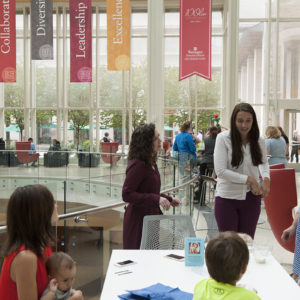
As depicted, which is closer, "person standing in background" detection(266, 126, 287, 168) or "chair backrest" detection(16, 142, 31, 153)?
"person standing in background" detection(266, 126, 287, 168)

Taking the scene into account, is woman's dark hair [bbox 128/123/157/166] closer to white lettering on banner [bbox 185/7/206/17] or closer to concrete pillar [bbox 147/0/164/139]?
white lettering on banner [bbox 185/7/206/17]

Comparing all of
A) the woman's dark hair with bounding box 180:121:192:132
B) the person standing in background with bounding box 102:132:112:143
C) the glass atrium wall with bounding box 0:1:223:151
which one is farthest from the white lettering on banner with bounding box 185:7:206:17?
the person standing in background with bounding box 102:132:112:143

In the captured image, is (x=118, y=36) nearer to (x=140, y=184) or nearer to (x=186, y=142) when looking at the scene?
(x=186, y=142)

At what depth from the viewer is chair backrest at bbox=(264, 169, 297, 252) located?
4711 millimetres

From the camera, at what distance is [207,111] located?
69.8 ft

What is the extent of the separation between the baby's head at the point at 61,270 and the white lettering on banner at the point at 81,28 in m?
12.9

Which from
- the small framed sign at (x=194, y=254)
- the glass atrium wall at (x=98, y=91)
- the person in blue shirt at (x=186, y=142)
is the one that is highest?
the glass atrium wall at (x=98, y=91)

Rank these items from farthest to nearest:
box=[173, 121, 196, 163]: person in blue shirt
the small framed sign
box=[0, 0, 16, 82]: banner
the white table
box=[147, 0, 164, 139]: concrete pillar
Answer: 1. box=[147, 0, 164, 139]: concrete pillar
2. box=[0, 0, 16, 82]: banner
3. box=[173, 121, 196, 163]: person in blue shirt
4. the small framed sign
5. the white table

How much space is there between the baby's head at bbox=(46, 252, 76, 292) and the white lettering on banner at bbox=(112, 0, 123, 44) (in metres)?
12.3

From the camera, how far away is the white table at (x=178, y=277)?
7.80 ft

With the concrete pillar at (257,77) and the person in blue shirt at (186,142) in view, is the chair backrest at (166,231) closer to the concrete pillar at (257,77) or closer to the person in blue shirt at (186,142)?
the person in blue shirt at (186,142)

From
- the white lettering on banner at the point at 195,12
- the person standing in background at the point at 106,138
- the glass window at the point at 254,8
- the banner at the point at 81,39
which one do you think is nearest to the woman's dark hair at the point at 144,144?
the white lettering on banner at the point at 195,12

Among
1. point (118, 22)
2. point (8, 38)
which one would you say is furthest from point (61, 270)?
point (8, 38)

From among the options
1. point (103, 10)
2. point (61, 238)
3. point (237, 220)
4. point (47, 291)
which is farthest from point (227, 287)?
point (103, 10)
